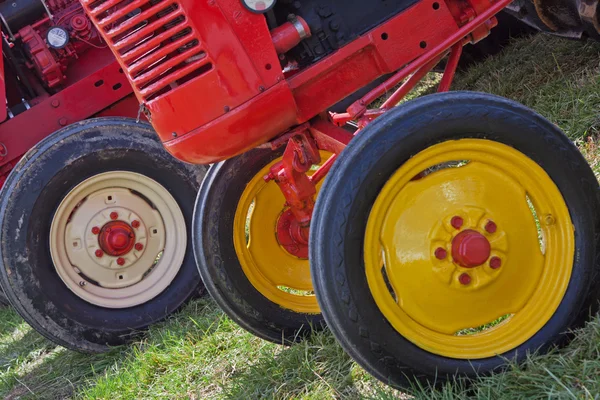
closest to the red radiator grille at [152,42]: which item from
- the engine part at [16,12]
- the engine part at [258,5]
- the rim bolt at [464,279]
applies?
the engine part at [258,5]

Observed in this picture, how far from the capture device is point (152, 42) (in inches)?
102

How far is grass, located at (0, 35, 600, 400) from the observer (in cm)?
222

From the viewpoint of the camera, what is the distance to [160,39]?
8.47ft

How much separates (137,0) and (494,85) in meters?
3.13

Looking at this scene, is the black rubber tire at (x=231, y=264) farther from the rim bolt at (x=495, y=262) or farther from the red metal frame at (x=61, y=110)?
the red metal frame at (x=61, y=110)

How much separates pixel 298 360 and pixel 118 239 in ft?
5.42

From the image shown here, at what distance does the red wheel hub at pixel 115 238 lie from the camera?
4.28 meters

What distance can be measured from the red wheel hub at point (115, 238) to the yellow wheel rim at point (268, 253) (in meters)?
1.13

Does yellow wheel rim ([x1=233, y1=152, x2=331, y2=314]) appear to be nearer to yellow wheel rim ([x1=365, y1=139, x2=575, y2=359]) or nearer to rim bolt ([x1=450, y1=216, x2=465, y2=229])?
yellow wheel rim ([x1=365, y1=139, x2=575, y2=359])

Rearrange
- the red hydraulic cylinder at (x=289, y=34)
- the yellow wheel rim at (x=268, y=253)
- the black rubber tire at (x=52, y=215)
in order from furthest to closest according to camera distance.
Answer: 1. the black rubber tire at (x=52, y=215)
2. the yellow wheel rim at (x=268, y=253)
3. the red hydraulic cylinder at (x=289, y=34)

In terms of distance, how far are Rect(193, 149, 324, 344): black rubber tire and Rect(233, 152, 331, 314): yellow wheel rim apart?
41mm

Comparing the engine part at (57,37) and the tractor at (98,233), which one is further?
the engine part at (57,37)

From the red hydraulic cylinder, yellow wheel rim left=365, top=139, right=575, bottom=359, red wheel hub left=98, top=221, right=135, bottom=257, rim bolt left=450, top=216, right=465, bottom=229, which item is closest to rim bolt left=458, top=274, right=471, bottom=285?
yellow wheel rim left=365, top=139, right=575, bottom=359

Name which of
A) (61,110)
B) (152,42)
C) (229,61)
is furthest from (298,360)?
(61,110)
